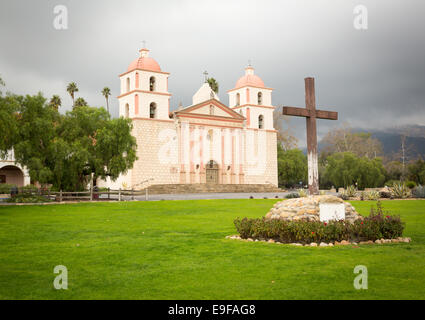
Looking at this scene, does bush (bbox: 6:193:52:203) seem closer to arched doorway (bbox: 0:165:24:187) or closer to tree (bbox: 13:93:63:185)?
tree (bbox: 13:93:63:185)

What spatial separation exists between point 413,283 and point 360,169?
4899cm

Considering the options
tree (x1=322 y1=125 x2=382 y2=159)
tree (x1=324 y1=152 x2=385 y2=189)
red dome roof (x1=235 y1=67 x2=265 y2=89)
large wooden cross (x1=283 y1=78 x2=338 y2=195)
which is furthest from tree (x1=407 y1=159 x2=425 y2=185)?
large wooden cross (x1=283 y1=78 x2=338 y2=195)

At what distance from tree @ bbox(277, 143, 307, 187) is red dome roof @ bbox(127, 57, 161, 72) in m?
22.9

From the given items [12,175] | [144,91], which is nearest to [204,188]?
[144,91]

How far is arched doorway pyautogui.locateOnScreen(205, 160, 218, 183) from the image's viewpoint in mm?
49247

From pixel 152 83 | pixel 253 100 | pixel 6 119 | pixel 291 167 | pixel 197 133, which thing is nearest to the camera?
pixel 6 119

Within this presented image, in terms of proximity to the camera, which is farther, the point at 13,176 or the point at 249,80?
the point at 249,80

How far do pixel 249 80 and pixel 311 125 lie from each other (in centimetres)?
4181

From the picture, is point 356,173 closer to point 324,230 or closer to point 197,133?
point 197,133

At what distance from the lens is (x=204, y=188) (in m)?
45.7

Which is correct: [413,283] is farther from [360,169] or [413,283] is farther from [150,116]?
[360,169]

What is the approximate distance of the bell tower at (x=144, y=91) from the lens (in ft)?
147
